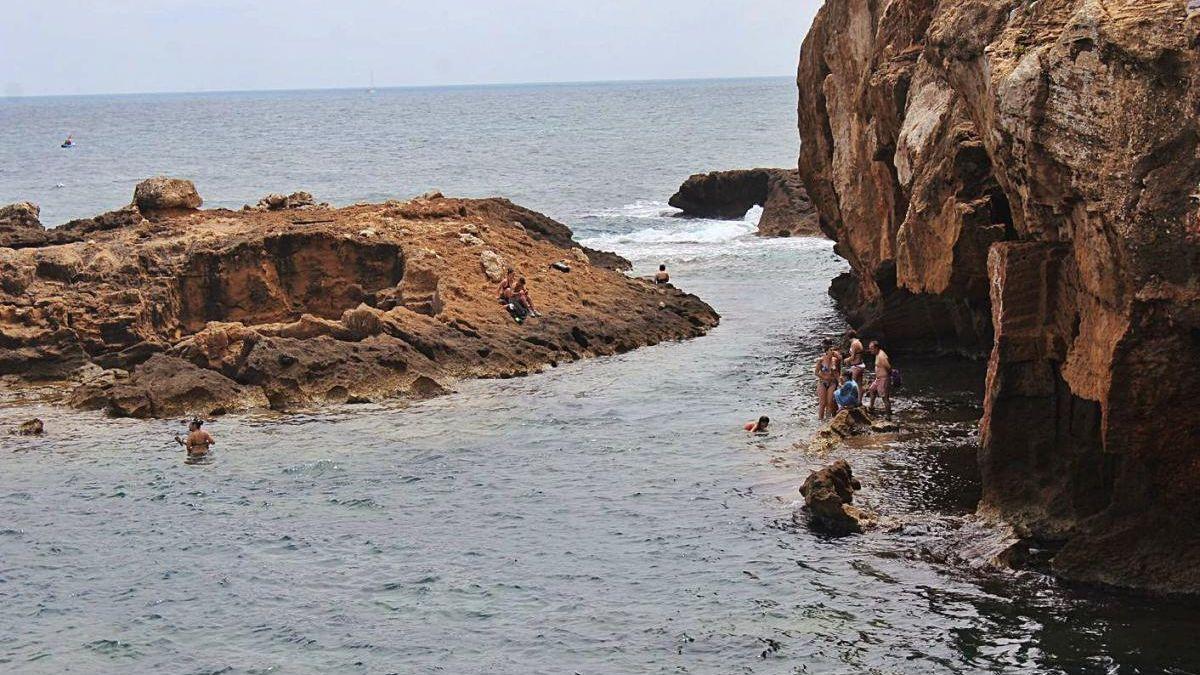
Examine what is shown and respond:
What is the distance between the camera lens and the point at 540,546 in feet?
83.2

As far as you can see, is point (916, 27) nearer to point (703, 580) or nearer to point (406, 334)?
point (406, 334)

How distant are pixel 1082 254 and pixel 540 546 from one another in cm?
1009

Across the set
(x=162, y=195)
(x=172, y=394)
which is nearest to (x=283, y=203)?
(x=162, y=195)

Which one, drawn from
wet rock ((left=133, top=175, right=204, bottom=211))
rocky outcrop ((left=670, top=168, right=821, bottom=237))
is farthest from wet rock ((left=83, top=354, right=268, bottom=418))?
rocky outcrop ((left=670, top=168, right=821, bottom=237))

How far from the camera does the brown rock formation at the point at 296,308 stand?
3575 centimetres

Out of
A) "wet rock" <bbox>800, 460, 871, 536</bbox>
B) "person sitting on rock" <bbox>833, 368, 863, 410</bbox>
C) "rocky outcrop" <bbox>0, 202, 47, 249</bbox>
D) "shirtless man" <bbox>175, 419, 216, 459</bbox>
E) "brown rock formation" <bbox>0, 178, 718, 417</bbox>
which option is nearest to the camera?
"wet rock" <bbox>800, 460, 871, 536</bbox>

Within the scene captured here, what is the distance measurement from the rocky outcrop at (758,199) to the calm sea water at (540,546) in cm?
2534

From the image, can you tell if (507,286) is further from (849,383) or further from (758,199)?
(758,199)

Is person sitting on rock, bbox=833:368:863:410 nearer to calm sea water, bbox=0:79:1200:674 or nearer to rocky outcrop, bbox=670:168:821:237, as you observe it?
calm sea water, bbox=0:79:1200:674

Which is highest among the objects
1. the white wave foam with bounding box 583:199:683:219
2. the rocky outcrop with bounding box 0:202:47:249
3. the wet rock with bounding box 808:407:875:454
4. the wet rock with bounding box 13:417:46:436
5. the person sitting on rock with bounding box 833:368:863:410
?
the rocky outcrop with bounding box 0:202:47:249

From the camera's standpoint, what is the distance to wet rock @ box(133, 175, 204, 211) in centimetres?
4716

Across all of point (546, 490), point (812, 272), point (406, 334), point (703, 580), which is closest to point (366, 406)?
point (406, 334)

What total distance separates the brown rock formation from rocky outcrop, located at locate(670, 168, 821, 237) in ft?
71.6

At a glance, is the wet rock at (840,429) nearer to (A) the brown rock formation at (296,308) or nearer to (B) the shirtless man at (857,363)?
(B) the shirtless man at (857,363)
